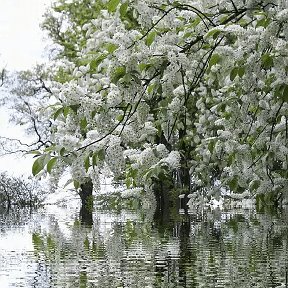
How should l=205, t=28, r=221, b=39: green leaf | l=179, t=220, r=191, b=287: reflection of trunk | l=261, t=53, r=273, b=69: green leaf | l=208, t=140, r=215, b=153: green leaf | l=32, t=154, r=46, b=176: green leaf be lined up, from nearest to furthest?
l=32, t=154, r=46, b=176: green leaf, l=205, t=28, r=221, b=39: green leaf, l=261, t=53, r=273, b=69: green leaf, l=179, t=220, r=191, b=287: reflection of trunk, l=208, t=140, r=215, b=153: green leaf

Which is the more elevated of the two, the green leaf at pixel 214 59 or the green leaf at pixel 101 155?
the green leaf at pixel 214 59

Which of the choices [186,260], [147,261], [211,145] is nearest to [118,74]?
[147,261]

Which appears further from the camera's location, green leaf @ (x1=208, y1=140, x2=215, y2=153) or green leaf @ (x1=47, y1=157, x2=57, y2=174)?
green leaf @ (x1=208, y1=140, x2=215, y2=153)

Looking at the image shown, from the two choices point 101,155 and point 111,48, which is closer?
point 101,155

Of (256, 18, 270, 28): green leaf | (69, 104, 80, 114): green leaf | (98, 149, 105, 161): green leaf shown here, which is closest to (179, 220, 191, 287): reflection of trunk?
(98, 149, 105, 161): green leaf

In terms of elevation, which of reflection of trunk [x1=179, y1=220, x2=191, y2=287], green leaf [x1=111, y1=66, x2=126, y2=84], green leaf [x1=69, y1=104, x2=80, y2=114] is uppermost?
green leaf [x1=111, y1=66, x2=126, y2=84]

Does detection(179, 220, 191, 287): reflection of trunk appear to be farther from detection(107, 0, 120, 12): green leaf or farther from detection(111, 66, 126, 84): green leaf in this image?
detection(107, 0, 120, 12): green leaf

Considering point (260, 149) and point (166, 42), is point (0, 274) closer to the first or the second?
point (166, 42)

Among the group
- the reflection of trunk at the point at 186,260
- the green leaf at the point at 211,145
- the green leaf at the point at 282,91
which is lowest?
the reflection of trunk at the point at 186,260

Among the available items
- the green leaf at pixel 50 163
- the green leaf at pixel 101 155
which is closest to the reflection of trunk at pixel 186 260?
the green leaf at pixel 101 155

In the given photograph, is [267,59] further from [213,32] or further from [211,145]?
[211,145]

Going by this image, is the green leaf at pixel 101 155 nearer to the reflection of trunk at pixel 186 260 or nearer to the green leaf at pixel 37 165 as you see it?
the green leaf at pixel 37 165

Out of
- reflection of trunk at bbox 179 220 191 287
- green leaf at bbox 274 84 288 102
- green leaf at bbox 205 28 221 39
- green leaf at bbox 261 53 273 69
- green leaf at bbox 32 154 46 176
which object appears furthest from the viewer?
reflection of trunk at bbox 179 220 191 287

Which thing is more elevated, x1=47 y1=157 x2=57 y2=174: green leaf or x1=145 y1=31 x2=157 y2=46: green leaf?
x1=145 y1=31 x2=157 y2=46: green leaf
